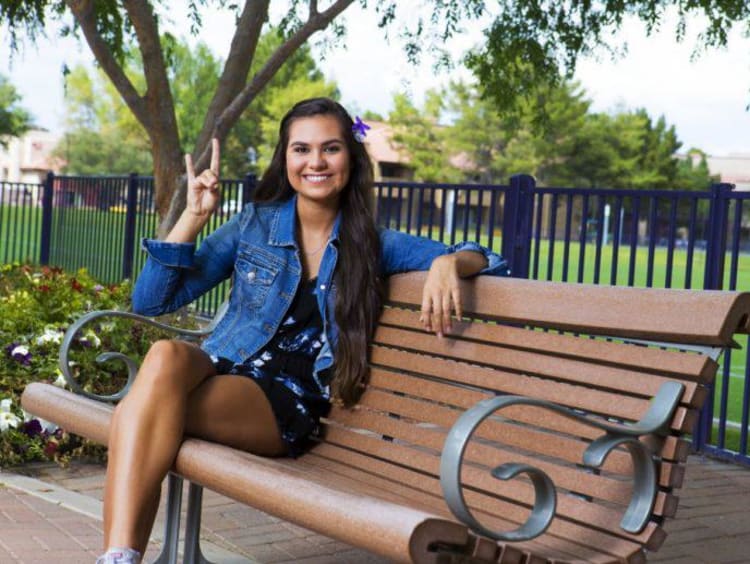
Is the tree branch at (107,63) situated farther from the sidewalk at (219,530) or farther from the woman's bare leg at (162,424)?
the woman's bare leg at (162,424)

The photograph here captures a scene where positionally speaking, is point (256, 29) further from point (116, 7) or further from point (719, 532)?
point (719, 532)

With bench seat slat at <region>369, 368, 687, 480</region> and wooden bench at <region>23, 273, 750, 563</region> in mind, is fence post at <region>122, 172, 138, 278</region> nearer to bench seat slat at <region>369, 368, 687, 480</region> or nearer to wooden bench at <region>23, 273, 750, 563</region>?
wooden bench at <region>23, 273, 750, 563</region>

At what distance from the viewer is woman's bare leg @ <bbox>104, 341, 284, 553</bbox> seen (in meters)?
2.81

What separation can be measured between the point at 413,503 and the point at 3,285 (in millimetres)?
6875

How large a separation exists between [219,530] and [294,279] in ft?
4.17

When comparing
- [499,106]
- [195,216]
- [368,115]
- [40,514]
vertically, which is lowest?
[40,514]

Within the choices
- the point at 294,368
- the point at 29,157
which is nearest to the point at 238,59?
the point at 294,368

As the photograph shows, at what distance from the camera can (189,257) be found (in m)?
3.58

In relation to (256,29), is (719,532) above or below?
below

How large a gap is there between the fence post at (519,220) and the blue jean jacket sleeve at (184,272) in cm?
353

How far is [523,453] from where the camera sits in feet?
9.66

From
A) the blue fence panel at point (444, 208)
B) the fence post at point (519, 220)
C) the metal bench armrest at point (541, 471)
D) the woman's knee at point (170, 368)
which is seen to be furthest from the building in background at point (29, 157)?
the metal bench armrest at point (541, 471)

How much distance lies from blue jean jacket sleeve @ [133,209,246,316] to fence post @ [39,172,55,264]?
11.6 meters

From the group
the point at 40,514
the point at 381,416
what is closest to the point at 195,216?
the point at 381,416
